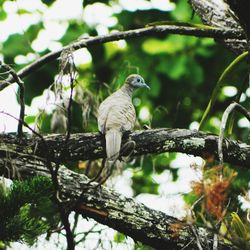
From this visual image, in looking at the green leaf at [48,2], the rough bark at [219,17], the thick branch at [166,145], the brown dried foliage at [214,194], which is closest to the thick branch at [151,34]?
the rough bark at [219,17]

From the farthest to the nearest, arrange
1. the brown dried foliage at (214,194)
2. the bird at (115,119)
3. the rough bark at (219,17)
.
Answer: the rough bark at (219,17)
the bird at (115,119)
the brown dried foliage at (214,194)

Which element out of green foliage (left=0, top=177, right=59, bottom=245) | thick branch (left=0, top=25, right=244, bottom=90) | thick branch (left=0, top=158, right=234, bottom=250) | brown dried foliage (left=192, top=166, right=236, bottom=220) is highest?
thick branch (left=0, top=25, right=244, bottom=90)

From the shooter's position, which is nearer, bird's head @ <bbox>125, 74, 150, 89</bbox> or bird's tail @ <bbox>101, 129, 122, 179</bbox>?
bird's tail @ <bbox>101, 129, 122, 179</bbox>

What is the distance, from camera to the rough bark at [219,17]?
4.64 m

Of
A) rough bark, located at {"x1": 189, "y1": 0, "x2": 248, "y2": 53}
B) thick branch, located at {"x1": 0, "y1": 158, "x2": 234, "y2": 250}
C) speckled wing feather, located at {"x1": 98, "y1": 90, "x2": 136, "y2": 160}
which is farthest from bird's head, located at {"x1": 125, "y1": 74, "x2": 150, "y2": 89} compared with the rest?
thick branch, located at {"x1": 0, "y1": 158, "x2": 234, "y2": 250}

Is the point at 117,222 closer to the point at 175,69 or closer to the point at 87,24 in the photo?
the point at 175,69

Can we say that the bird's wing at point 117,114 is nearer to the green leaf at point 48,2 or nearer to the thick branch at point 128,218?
the thick branch at point 128,218

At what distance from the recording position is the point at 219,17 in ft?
15.7

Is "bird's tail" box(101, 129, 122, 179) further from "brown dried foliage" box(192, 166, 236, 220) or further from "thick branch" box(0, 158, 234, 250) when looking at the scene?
"brown dried foliage" box(192, 166, 236, 220)

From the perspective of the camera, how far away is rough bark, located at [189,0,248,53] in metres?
4.64

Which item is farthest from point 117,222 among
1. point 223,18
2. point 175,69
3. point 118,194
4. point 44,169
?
point 175,69

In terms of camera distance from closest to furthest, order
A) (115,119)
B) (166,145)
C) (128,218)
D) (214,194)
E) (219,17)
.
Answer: (214,194) < (128,218) < (166,145) < (219,17) < (115,119)

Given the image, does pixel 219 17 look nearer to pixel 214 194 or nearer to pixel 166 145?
pixel 166 145

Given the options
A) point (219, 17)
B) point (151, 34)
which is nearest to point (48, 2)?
point (219, 17)
